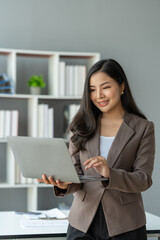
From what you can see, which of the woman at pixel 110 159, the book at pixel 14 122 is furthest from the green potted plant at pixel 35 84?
the woman at pixel 110 159

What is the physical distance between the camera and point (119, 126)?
182 cm

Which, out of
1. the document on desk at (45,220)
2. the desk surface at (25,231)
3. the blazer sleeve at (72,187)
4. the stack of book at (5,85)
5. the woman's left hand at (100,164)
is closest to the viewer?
the woman's left hand at (100,164)

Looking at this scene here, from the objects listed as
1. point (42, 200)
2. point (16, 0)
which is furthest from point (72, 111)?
point (16, 0)

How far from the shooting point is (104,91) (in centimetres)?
178

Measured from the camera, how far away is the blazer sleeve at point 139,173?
159cm

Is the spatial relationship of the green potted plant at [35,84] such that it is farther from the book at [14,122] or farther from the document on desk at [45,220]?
the document on desk at [45,220]

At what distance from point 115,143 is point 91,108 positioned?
0.23 metres

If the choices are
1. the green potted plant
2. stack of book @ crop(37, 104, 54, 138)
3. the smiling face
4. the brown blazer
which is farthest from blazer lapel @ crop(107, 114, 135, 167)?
the green potted plant

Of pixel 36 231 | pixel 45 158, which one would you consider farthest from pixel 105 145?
pixel 36 231

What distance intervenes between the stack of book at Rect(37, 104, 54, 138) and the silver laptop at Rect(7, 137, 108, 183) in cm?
190

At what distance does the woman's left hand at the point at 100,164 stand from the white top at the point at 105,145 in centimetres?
19

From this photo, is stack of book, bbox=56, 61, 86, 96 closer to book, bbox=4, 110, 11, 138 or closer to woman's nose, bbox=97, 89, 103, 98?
book, bbox=4, 110, 11, 138

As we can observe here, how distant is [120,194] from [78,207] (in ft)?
0.69

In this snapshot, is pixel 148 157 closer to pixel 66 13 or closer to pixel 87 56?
pixel 87 56
